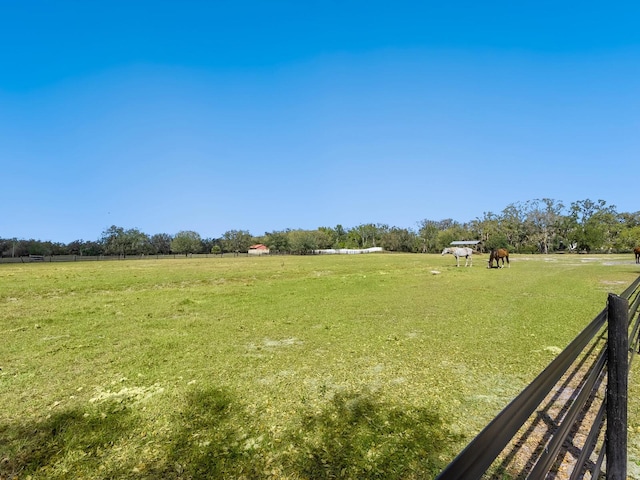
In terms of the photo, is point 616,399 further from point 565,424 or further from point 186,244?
point 186,244

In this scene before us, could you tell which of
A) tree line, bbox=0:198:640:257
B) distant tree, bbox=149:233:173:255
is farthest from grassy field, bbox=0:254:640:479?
distant tree, bbox=149:233:173:255

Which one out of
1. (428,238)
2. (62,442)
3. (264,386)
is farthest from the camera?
(428,238)

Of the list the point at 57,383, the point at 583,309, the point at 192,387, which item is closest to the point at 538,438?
the point at 192,387

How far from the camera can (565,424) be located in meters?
1.85

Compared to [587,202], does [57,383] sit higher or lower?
lower

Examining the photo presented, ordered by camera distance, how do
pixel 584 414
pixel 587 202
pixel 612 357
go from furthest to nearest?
pixel 587 202 → pixel 584 414 → pixel 612 357

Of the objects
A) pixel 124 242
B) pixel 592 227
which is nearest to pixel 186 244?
pixel 124 242

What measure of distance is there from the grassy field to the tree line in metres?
71.2

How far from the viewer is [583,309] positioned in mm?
9320

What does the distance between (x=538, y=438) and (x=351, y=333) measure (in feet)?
14.6

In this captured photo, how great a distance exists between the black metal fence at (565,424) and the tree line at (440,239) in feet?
240

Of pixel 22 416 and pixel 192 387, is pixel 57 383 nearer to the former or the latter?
pixel 22 416

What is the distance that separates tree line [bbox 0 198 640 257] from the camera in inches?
2835

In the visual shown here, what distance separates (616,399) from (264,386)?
12.9ft
